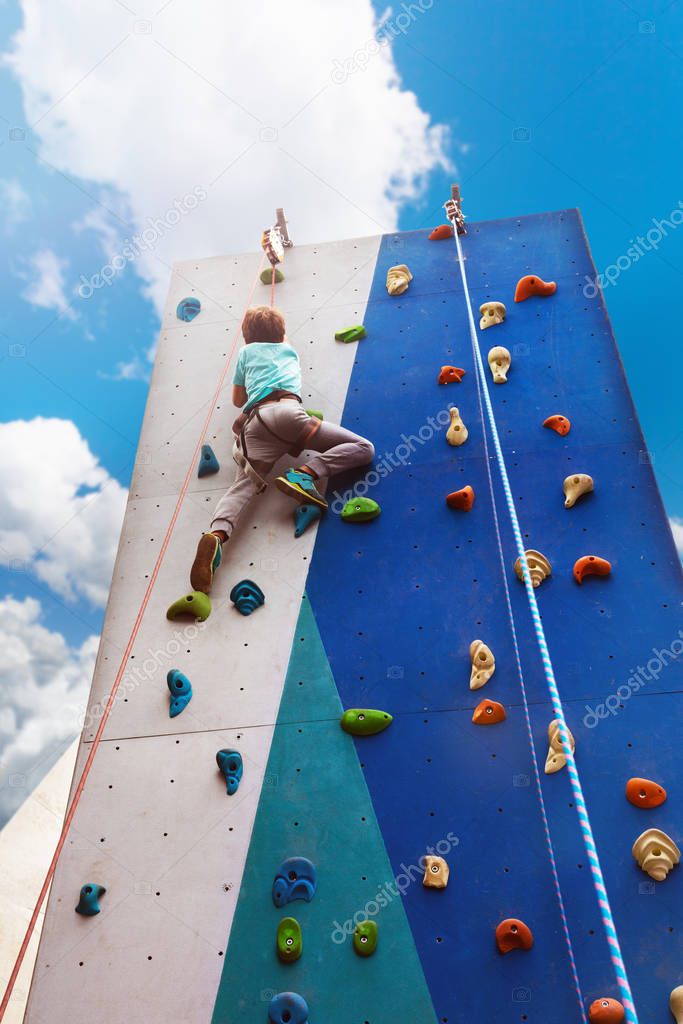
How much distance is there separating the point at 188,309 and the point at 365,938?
3.06m

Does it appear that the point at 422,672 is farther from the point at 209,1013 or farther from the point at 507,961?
the point at 209,1013

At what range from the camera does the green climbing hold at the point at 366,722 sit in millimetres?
2617

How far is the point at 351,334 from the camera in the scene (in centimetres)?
383

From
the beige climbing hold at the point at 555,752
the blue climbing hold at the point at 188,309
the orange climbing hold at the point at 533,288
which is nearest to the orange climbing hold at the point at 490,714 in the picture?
the beige climbing hold at the point at 555,752

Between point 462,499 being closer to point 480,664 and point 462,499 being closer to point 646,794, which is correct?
point 480,664

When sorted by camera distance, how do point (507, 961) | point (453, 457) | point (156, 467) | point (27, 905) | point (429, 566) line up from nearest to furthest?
point (507, 961), point (429, 566), point (453, 457), point (156, 467), point (27, 905)

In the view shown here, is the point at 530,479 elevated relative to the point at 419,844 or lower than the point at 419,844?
elevated

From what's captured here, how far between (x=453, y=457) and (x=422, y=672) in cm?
97

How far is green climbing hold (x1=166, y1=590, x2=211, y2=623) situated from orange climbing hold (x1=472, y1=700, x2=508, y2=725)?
1.04 m

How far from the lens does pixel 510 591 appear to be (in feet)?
9.39

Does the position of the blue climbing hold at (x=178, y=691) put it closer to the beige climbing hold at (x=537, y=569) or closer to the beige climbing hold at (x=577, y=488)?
the beige climbing hold at (x=537, y=569)

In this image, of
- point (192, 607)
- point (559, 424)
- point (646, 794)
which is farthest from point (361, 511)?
point (646, 794)

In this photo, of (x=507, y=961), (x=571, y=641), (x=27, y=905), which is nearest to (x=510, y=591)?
(x=571, y=641)

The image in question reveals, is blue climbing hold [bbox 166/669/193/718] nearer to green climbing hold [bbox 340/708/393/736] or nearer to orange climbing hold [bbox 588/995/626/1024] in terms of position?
green climbing hold [bbox 340/708/393/736]
